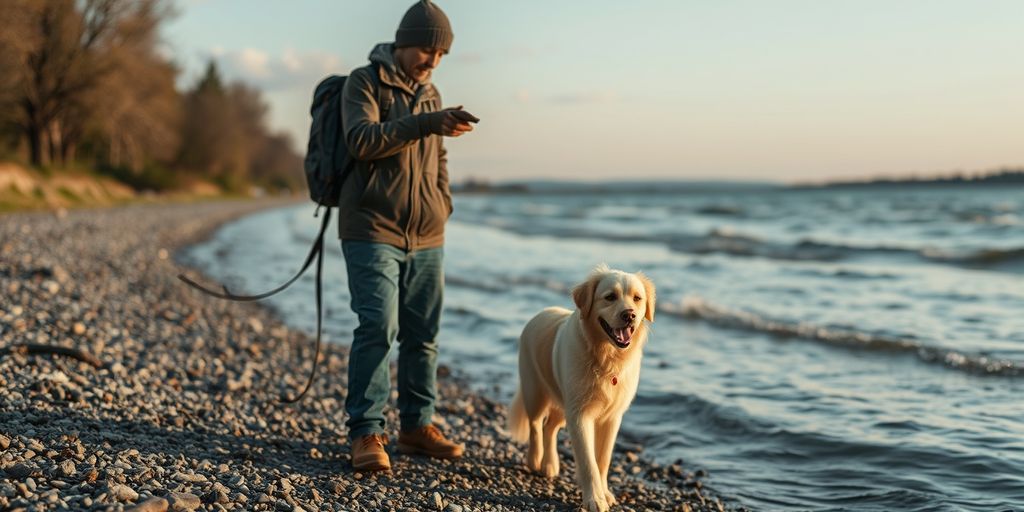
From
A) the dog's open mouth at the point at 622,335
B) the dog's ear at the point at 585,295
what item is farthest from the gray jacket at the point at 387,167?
the dog's open mouth at the point at 622,335

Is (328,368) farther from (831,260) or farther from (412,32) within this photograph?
(831,260)

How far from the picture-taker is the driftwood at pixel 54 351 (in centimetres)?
627

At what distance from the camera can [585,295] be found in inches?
182

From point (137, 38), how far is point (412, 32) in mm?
38221

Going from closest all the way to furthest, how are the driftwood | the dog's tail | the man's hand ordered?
the man's hand < the dog's tail < the driftwood

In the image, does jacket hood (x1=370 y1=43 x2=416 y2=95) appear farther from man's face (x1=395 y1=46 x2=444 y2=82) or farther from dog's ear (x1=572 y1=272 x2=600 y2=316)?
Answer: dog's ear (x1=572 y1=272 x2=600 y2=316)

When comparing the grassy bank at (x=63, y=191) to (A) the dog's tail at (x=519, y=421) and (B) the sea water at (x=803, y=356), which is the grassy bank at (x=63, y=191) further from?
(A) the dog's tail at (x=519, y=421)

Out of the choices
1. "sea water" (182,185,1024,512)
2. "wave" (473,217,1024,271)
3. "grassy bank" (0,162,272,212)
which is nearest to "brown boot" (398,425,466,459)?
"sea water" (182,185,1024,512)

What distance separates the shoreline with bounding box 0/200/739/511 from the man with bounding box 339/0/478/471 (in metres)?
0.51

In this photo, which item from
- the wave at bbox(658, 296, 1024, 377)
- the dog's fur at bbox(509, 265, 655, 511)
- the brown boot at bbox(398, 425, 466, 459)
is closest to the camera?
the dog's fur at bbox(509, 265, 655, 511)

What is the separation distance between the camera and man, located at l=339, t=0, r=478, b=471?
15.7 ft

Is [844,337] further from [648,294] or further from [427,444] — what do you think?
[427,444]

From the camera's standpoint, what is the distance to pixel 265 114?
280 ft

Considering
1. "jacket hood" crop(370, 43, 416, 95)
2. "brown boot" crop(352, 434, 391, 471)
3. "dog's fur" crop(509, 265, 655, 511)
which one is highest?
"jacket hood" crop(370, 43, 416, 95)
